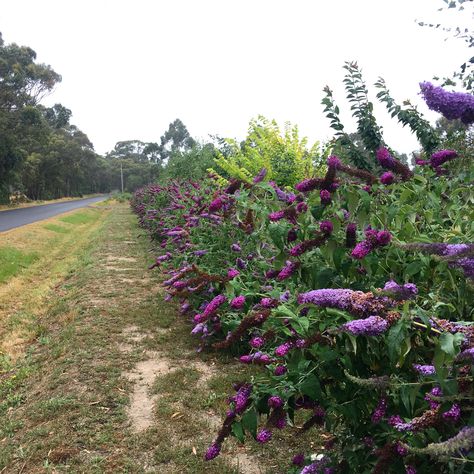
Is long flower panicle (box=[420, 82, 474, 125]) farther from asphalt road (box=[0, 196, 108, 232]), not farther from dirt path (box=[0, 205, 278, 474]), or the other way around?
asphalt road (box=[0, 196, 108, 232])

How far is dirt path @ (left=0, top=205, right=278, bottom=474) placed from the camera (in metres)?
2.88

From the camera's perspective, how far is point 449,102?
4.06 ft

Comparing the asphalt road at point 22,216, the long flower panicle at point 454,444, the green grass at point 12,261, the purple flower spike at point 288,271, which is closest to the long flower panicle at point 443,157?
the purple flower spike at point 288,271

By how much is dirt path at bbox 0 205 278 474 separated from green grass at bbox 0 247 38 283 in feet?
12.8

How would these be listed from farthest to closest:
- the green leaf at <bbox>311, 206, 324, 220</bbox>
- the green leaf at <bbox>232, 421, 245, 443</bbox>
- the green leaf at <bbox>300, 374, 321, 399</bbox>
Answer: the green leaf at <bbox>311, 206, 324, 220</bbox>
the green leaf at <bbox>232, 421, 245, 443</bbox>
the green leaf at <bbox>300, 374, 321, 399</bbox>

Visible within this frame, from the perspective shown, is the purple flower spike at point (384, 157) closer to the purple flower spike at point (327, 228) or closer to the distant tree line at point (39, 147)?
the purple flower spike at point (327, 228)

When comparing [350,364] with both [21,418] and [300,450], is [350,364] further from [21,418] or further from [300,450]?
[21,418]

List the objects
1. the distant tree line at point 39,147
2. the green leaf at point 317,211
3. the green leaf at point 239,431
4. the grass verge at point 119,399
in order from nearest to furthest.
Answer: the green leaf at point 239,431 < the green leaf at point 317,211 < the grass verge at point 119,399 < the distant tree line at point 39,147

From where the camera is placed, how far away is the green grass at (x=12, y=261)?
9.56 metres

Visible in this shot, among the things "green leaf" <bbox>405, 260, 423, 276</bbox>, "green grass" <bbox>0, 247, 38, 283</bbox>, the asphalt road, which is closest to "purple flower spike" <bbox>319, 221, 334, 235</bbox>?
"green leaf" <bbox>405, 260, 423, 276</bbox>

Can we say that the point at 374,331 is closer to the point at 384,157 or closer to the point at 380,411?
the point at 380,411

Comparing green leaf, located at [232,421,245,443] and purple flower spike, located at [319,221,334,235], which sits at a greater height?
purple flower spike, located at [319,221,334,235]

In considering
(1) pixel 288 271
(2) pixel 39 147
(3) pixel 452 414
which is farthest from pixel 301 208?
(2) pixel 39 147

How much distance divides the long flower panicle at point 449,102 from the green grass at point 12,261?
30.3ft
